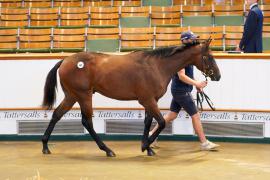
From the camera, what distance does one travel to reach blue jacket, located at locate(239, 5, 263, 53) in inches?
257

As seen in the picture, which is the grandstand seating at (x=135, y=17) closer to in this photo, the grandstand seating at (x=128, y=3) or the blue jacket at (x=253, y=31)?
the grandstand seating at (x=128, y=3)

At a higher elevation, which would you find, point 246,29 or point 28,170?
point 246,29

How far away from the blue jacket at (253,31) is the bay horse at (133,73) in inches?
48.9

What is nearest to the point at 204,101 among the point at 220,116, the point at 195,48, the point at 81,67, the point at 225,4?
the point at 220,116

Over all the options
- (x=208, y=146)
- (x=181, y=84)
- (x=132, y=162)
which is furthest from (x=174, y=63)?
(x=132, y=162)

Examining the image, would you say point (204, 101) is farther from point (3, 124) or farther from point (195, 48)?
point (3, 124)

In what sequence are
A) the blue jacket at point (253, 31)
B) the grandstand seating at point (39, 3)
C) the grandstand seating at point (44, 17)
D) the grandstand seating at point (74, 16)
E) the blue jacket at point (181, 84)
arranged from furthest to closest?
the grandstand seating at point (39, 3) < the grandstand seating at point (44, 17) < the grandstand seating at point (74, 16) < the blue jacket at point (253, 31) < the blue jacket at point (181, 84)

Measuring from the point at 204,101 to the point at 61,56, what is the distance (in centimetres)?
213

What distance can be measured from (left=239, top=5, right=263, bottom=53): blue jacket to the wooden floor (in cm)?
143

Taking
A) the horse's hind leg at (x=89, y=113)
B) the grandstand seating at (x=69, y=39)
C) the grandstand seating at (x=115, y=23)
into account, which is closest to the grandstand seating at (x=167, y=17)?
the grandstand seating at (x=115, y=23)

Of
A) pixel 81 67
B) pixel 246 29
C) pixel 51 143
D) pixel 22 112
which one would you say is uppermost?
pixel 246 29

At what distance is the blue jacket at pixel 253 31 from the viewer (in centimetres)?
652

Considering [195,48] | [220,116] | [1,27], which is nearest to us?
[195,48]

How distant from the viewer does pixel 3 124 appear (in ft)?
21.9
